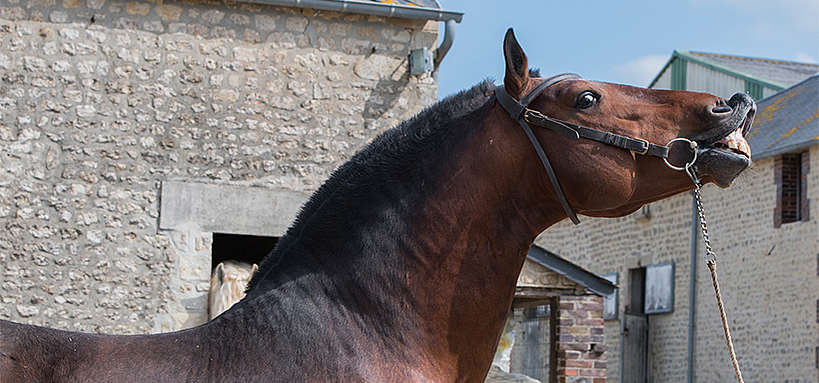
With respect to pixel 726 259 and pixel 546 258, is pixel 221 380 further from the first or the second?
pixel 726 259

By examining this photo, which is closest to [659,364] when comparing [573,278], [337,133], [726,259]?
[726,259]

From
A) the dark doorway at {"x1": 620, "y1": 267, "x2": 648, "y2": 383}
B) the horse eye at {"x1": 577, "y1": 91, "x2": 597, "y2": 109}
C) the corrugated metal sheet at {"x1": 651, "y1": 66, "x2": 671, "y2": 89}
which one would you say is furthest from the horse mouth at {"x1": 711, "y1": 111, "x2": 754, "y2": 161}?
the corrugated metal sheet at {"x1": 651, "y1": 66, "x2": 671, "y2": 89}

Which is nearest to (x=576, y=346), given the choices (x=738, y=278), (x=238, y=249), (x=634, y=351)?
(x=238, y=249)

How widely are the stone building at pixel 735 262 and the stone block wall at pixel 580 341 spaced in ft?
24.9

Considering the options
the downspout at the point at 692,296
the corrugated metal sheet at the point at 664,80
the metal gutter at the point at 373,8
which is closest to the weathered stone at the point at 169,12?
the metal gutter at the point at 373,8

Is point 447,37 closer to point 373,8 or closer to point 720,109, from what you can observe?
point 373,8

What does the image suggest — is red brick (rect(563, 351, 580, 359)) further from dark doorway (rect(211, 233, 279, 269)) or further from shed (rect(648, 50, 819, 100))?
shed (rect(648, 50, 819, 100))

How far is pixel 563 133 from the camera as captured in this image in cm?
268

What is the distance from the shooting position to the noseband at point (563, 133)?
2.66 metres

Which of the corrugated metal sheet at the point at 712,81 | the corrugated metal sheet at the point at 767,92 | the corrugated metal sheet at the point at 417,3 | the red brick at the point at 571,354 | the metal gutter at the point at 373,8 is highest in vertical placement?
the corrugated metal sheet at the point at 712,81

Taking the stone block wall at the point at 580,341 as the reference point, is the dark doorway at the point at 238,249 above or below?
above

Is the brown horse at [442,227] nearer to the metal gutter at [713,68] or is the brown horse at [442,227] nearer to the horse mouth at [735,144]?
the horse mouth at [735,144]

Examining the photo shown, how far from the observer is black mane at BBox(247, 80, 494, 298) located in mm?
2723

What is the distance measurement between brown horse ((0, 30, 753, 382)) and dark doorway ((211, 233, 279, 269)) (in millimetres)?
6755
